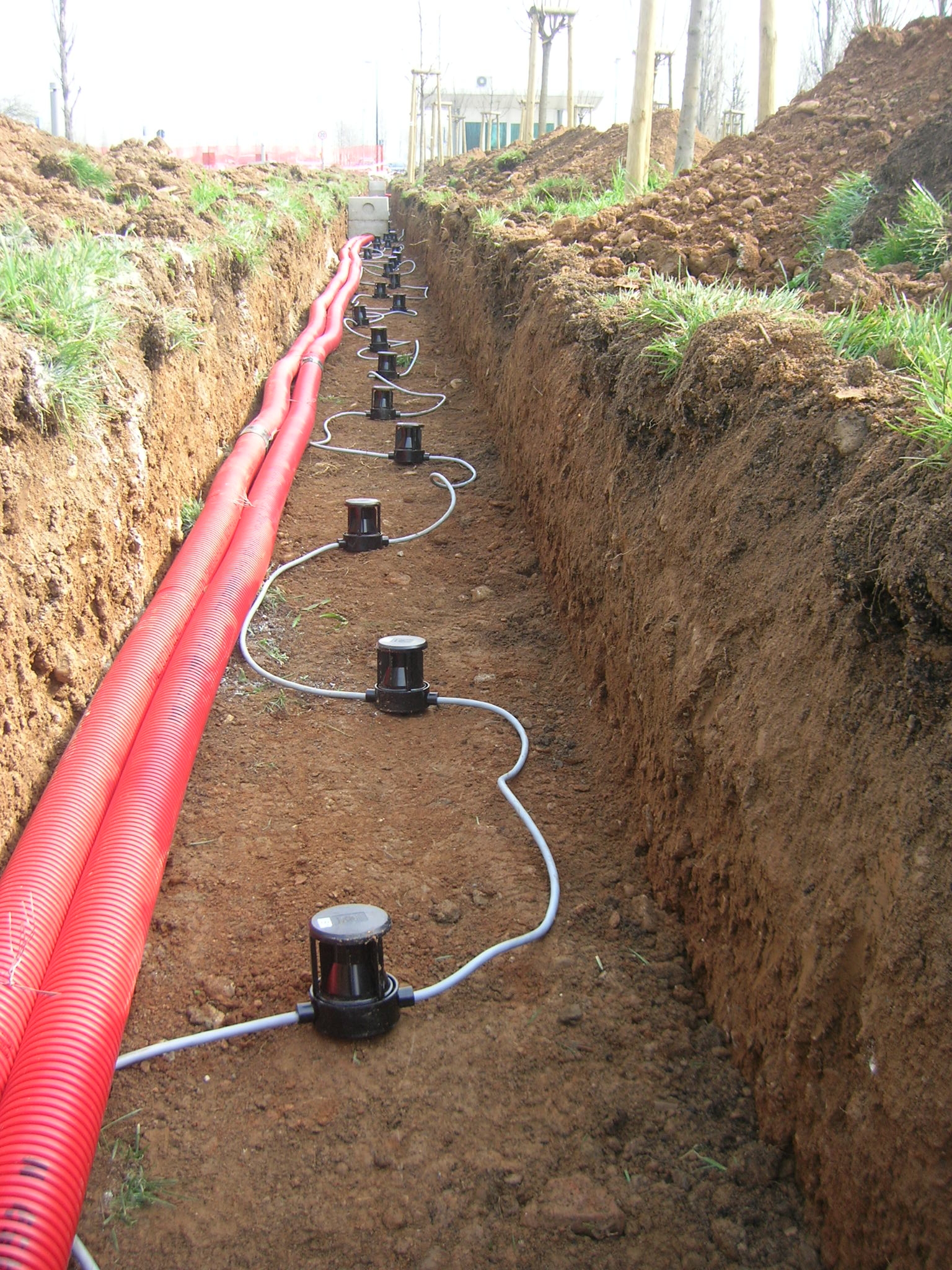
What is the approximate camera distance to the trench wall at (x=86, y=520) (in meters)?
2.57

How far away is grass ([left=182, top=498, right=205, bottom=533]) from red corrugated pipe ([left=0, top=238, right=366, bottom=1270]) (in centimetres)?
112

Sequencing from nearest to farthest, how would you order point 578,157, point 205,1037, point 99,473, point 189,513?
point 205,1037 < point 99,473 < point 189,513 < point 578,157

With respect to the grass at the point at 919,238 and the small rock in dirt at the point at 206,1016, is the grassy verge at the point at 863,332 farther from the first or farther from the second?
the small rock in dirt at the point at 206,1016

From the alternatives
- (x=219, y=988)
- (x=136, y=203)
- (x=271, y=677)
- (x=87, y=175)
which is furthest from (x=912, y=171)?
(x=87, y=175)

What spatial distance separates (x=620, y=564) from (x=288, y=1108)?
1.88 metres

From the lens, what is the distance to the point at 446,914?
8.29 ft

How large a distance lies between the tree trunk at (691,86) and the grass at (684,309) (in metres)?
4.77

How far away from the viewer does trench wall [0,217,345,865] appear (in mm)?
2568

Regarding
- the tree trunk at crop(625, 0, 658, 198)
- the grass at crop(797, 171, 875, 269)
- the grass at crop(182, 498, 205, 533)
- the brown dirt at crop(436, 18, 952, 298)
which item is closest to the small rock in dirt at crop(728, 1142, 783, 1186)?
the brown dirt at crop(436, 18, 952, 298)

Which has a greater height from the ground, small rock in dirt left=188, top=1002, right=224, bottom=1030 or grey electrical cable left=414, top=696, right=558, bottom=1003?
grey electrical cable left=414, top=696, right=558, bottom=1003

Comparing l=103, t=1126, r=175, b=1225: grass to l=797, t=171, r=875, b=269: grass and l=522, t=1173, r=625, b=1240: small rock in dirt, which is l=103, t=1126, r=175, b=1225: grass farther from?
l=797, t=171, r=875, b=269: grass

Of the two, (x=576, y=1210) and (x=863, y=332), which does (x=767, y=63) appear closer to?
(x=863, y=332)

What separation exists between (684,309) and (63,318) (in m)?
2.24

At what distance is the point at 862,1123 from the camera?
4.78 feet
